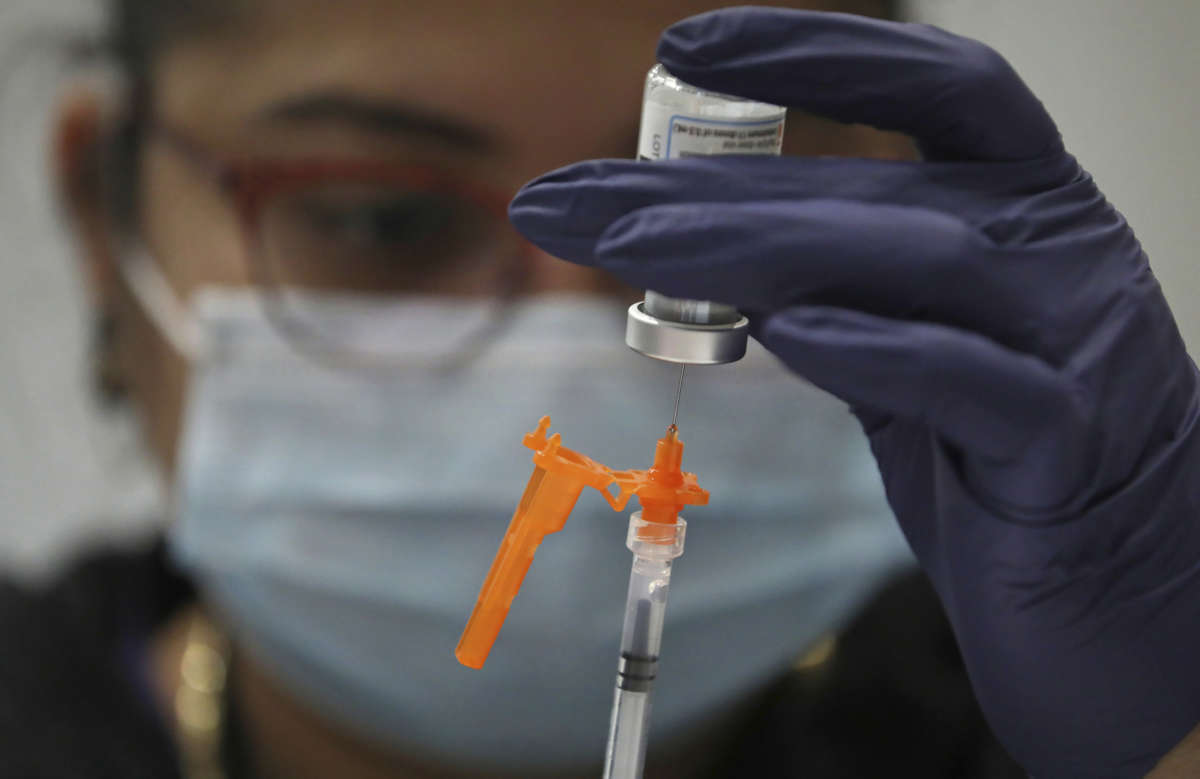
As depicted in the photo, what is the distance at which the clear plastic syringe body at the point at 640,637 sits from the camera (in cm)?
75

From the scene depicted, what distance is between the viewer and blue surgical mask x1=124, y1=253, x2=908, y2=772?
125cm

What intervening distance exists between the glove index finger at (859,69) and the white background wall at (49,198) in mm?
557

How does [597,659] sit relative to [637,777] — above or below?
below

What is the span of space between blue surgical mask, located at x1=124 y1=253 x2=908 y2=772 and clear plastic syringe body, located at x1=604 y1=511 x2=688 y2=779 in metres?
0.42

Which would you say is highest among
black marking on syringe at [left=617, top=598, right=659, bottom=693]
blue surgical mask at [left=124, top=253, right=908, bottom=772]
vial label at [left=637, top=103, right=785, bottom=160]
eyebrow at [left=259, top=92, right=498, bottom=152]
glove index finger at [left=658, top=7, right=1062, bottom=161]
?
glove index finger at [left=658, top=7, right=1062, bottom=161]

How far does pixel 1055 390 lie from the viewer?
2.20ft

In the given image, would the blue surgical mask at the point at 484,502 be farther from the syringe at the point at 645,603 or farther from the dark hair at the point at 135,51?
the syringe at the point at 645,603

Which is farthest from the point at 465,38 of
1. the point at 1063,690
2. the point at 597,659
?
the point at 1063,690

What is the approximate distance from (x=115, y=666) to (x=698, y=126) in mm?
1496

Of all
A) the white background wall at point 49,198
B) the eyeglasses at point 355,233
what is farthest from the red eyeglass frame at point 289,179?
the white background wall at point 49,198

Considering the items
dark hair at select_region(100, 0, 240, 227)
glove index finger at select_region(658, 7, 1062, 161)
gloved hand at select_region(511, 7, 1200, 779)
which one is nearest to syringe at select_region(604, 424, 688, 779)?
gloved hand at select_region(511, 7, 1200, 779)

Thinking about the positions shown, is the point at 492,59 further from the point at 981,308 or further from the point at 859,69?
the point at 981,308

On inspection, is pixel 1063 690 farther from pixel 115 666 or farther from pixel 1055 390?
pixel 115 666

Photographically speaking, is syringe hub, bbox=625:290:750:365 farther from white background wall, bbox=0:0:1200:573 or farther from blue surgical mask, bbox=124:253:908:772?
white background wall, bbox=0:0:1200:573
